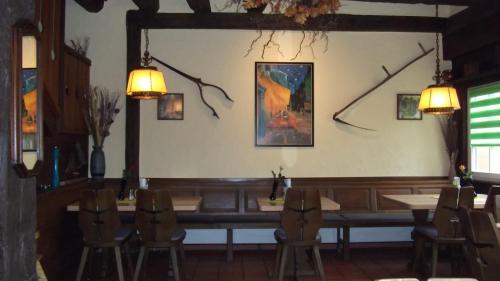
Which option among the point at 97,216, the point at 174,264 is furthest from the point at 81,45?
the point at 174,264

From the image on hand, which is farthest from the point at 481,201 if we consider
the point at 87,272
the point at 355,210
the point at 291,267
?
the point at 87,272

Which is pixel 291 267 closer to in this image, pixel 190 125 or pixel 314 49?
pixel 190 125

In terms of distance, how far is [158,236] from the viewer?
3.90m

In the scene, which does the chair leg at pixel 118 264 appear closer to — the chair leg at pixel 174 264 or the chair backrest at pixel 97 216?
the chair backrest at pixel 97 216

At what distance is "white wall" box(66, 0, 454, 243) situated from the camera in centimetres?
558

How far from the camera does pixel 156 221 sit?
3.87 metres

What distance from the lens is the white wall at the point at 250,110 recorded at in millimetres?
5578

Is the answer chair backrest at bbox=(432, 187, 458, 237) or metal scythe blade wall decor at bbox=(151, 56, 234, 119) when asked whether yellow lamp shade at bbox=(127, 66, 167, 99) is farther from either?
A: chair backrest at bbox=(432, 187, 458, 237)

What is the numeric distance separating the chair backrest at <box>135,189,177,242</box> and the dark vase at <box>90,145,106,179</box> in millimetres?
1473

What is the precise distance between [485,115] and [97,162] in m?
4.57

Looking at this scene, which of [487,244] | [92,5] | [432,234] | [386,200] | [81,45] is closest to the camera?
[487,244]

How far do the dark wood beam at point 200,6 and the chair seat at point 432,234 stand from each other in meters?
3.40

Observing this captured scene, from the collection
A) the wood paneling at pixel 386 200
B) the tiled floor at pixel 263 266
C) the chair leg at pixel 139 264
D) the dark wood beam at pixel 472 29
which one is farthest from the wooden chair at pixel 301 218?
the dark wood beam at pixel 472 29

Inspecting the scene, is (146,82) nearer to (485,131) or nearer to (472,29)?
(472,29)
